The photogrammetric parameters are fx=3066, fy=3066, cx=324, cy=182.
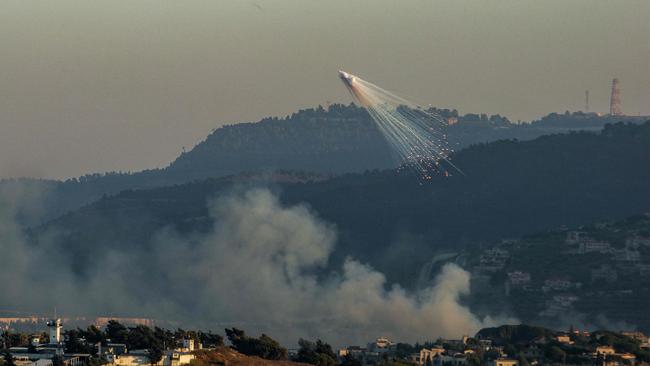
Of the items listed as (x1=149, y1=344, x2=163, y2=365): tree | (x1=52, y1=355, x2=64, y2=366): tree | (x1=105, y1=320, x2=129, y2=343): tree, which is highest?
(x1=105, y1=320, x2=129, y2=343): tree

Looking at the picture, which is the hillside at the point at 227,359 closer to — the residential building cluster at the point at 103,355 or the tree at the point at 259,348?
the residential building cluster at the point at 103,355

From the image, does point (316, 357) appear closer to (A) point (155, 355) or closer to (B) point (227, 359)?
(B) point (227, 359)

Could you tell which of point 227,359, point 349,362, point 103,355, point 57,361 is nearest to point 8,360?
point 57,361

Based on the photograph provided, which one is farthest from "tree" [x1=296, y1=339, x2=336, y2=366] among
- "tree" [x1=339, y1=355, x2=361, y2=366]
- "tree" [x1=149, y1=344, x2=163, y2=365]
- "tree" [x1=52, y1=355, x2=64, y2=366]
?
"tree" [x1=52, y1=355, x2=64, y2=366]

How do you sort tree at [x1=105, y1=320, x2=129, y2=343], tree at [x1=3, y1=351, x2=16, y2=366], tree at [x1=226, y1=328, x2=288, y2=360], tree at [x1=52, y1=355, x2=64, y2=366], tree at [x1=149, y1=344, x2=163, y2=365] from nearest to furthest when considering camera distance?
tree at [x1=3, y1=351, x2=16, y2=366] < tree at [x1=52, y1=355, x2=64, y2=366] < tree at [x1=149, y1=344, x2=163, y2=365] < tree at [x1=105, y1=320, x2=129, y2=343] < tree at [x1=226, y1=328, x2=288, y2=360]

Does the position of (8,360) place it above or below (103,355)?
below

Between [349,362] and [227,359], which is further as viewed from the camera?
[349,362]

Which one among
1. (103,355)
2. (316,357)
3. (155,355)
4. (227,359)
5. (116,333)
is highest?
(316,357)

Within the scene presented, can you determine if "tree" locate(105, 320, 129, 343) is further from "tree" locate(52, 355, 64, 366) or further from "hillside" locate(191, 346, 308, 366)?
"tree" locate(52, 355, 64, 366)

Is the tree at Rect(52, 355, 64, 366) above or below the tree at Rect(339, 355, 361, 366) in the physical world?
below

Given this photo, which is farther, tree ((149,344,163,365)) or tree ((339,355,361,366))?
tree ((339,355,361,366))

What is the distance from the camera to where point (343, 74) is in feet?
591

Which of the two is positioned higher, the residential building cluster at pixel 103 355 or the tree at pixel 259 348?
the tree at pixel 259 348

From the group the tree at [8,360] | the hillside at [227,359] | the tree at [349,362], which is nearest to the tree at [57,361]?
the tree at [8,360]
